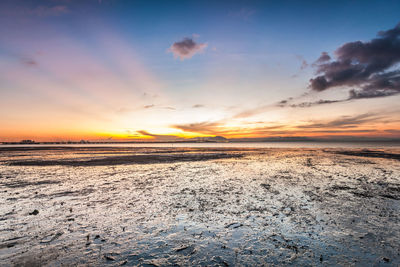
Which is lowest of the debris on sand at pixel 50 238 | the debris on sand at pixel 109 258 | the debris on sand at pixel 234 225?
the debris on sand at pixel 234 225

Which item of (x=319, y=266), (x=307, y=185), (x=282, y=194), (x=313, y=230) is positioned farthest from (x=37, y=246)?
(x=307, y=185)

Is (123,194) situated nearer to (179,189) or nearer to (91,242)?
(179,189)

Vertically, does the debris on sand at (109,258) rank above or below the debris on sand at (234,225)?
above

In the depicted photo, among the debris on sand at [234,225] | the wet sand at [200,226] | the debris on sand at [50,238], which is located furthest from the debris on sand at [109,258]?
the debris on sand at [234,225]

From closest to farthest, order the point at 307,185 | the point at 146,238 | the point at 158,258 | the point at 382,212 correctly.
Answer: the point at 158,258
the point at 146,238
the point at 382,212
the point at 307,185

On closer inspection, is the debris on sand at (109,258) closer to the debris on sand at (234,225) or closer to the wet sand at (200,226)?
the wet sand at (200,226)

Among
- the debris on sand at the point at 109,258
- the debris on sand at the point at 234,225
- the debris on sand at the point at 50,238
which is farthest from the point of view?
the debris on sand at the point at 234,225

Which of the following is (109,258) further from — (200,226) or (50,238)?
(200,226)

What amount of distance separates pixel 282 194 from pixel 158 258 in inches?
342

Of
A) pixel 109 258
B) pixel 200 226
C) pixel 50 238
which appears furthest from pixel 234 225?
pixel 50 238

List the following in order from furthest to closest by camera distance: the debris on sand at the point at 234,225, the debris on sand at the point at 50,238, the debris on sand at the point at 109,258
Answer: the debris on sand at the point at 234,225
the debris on sand at the point at 50,238
the debris on sand at the point at 109,258

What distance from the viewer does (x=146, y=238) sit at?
6.48m

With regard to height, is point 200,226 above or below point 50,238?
below

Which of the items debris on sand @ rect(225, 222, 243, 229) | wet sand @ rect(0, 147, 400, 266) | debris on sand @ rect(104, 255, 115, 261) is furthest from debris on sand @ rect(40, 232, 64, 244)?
debris on sand @ rect(225, 222, 243, 229)
